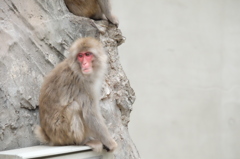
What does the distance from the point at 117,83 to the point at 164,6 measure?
2.73m

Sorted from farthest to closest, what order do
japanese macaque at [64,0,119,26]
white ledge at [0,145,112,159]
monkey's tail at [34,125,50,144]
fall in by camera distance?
japanese macaque at [64,0,119,26] < monkey's tail at [34,125,50,144] < white ledge at [0,145,112,159]

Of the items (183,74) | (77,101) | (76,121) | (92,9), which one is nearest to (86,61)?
(77,101)

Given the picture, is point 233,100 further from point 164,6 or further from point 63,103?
point 63,103

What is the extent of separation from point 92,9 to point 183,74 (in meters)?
2.74

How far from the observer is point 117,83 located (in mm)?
4320

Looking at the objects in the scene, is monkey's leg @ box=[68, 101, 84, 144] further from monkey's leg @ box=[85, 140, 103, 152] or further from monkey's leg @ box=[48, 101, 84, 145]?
monkey's leg @ box=[85, 140, 103, 152]

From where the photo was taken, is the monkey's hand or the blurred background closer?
the monkey's hand

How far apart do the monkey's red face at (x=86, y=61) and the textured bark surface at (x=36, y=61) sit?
728mm

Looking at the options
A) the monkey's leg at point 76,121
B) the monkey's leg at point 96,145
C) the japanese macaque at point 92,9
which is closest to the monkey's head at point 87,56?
the monkey's leg at point 76,121

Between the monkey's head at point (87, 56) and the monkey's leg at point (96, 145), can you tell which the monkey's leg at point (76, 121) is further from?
the monkey's head at point (87, 56)

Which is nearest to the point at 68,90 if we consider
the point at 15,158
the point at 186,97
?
the point at 15,158

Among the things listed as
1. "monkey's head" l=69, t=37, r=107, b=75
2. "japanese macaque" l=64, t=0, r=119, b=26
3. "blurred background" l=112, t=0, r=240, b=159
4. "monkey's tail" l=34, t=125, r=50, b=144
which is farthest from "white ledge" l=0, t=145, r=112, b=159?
"blurred background" l=112, t=0, r=240, b=159

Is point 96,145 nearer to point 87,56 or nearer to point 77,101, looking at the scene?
point 77,101

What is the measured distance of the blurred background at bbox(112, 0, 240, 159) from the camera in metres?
6.51
